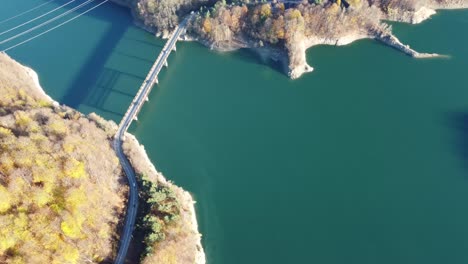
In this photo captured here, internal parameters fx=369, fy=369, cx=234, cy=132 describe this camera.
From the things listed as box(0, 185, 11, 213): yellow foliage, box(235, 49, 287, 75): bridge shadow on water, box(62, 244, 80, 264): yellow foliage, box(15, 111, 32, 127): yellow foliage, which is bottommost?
box(62, 244, 80, 264): yellow foliage

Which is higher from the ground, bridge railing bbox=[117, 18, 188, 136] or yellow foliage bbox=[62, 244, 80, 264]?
bridge railing bbox=[117, 18, 188, 136]

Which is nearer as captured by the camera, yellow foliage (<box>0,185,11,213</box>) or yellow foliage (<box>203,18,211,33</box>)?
yellow foliage (<box>0,185,11,213</box>)

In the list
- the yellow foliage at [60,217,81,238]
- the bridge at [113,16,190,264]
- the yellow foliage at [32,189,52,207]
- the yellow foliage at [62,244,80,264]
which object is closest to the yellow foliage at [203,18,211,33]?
the bridge at [113,16,190,264]

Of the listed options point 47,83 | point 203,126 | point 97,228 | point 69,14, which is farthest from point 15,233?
point 69,14

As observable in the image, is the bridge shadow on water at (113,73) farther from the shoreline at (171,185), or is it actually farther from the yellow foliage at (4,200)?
the yellow foliage at (4,200)

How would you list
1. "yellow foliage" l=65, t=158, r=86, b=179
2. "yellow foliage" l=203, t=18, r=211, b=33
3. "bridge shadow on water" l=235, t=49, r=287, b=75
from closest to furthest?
"yellow foliage" l=65, t=158, r=86, b=179, "bridge shadow on water" l=235, t=49, r=287, b=75, "yellow foliage" l=203, t=18, r=211, b=33

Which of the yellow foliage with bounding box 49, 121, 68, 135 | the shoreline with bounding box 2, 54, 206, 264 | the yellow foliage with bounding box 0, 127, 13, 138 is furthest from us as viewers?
the yellow foliage with bounding box 49, 121, 68, 135

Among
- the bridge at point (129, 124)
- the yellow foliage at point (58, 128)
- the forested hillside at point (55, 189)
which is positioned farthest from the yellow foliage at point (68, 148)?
the bridge at point (129, 124)

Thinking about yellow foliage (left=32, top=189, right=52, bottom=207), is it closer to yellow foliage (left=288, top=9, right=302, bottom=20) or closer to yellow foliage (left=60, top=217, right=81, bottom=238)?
yellow foliage (left=60, top=217, right=81, bottom=238)

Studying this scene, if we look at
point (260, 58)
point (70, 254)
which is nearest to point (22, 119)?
point (70, 254)
